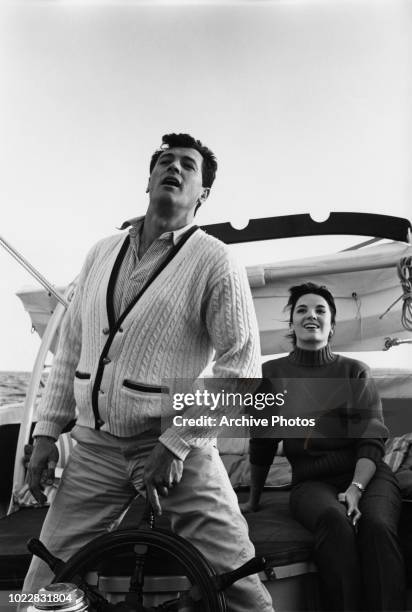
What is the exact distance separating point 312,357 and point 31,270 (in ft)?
2.45

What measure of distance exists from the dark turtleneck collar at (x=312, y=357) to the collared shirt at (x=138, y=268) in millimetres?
398

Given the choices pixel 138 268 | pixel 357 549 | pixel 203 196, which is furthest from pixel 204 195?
pixel 357 549

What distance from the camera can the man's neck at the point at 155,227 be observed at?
1514 mm

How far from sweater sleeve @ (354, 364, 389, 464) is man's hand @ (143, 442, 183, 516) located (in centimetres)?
49

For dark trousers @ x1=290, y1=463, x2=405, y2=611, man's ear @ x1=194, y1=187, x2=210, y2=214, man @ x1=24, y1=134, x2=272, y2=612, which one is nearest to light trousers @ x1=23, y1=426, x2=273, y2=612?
man @ x1=24, y1=134, x2=272, y2=612

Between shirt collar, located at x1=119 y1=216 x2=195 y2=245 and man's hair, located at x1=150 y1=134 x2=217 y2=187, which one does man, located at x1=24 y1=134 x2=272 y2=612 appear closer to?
shirt collar, located at x1=119 y1=216 x2=195 y2=245

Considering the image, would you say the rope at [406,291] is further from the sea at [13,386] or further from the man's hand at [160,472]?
the sea at [13,386]

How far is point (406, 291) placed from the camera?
169 cm

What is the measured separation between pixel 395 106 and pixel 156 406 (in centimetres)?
96

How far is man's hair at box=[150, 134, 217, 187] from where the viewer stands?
1.61m

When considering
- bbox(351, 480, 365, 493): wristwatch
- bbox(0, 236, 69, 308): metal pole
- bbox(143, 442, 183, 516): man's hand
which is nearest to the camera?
bbox(143, 442, 183, 516): man's hand

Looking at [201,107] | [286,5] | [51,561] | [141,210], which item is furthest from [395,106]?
[51,561]

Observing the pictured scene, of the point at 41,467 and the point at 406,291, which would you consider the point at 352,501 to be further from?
the point at 41,467

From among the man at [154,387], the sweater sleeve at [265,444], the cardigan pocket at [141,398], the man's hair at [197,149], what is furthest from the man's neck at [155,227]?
the sweater sleeve at [265,444]
